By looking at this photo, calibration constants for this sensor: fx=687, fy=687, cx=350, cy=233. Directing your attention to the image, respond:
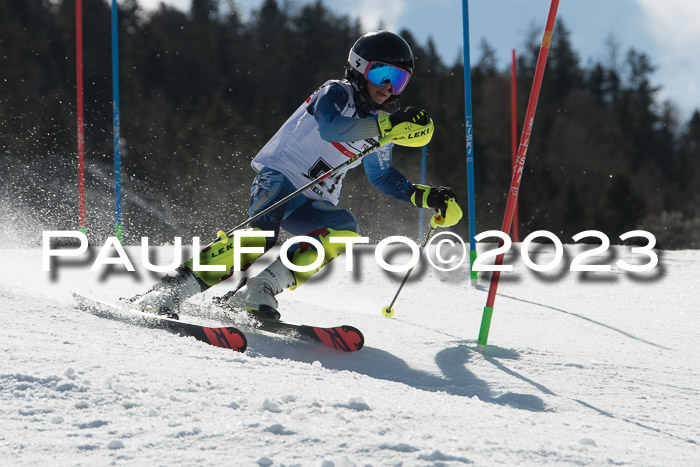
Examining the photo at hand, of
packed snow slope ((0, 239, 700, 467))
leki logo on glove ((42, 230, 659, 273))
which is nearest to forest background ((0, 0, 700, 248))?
leki logo on glove ((42, 230, 659, 273))

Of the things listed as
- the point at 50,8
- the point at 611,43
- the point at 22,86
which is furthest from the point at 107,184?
the point at 611,43

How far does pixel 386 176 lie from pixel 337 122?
25.8 inches

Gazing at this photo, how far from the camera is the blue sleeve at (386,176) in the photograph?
11.4ft

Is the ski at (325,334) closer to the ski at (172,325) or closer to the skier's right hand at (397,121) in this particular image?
the ski at (172,325)

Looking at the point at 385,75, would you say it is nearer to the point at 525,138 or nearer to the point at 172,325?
the point at 525,138

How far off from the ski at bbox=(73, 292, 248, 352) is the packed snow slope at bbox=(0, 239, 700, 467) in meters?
0.12

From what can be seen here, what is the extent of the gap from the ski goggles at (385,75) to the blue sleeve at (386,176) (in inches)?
15.6

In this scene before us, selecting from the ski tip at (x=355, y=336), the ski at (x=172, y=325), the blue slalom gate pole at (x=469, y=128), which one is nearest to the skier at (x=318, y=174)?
the ski at (x=172, y=325)

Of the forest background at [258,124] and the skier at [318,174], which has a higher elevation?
the forest background at [258,124]

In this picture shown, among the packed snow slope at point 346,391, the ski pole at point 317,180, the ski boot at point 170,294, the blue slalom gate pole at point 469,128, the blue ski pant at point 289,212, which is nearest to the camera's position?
the packed snow slope at point 346,391

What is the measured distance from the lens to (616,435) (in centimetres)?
170

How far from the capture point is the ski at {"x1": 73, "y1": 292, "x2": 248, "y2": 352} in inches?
96.5

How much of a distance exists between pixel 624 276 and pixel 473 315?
209 cm

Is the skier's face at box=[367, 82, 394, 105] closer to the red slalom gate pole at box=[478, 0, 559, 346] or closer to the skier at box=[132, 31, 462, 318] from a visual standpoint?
the skier at box=[132, 31, 462, 318]
